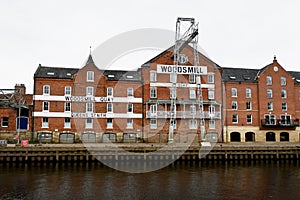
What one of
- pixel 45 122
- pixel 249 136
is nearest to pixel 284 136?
A: pixel 249 136

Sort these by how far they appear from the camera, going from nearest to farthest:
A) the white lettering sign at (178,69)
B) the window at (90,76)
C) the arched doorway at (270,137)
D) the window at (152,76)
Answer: the window at (90,76) < the window at (152,76) < the white lettering sign at (178,69) < the arched doorway at (270,137)

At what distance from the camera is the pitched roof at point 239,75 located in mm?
46359

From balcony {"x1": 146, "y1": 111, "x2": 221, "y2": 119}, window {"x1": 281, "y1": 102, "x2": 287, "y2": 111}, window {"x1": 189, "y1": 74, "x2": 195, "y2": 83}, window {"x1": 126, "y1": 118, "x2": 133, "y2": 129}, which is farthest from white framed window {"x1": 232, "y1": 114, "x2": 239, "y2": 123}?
window {"x1": 126, "y1": 118, "x2": 133, "y2": 129}

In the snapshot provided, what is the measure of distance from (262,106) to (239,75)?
5784 millimetres

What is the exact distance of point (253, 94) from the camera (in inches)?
1821

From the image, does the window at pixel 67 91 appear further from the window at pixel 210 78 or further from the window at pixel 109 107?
the window at pixel 210 78

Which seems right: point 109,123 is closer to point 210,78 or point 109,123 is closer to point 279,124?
point 210,78

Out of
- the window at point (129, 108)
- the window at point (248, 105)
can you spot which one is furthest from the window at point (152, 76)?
the window at point (248, 105)

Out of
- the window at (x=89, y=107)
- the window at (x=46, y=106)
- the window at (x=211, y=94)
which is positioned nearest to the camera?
the window at (x=46, y=106)

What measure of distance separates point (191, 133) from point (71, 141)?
16.0 m

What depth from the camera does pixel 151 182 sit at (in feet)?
70.9

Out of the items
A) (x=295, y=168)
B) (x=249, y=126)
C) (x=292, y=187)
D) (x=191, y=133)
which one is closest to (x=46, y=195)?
(x=292, y=187)

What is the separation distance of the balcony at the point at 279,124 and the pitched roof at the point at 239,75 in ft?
21.6

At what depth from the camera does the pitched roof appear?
46.4 metres
